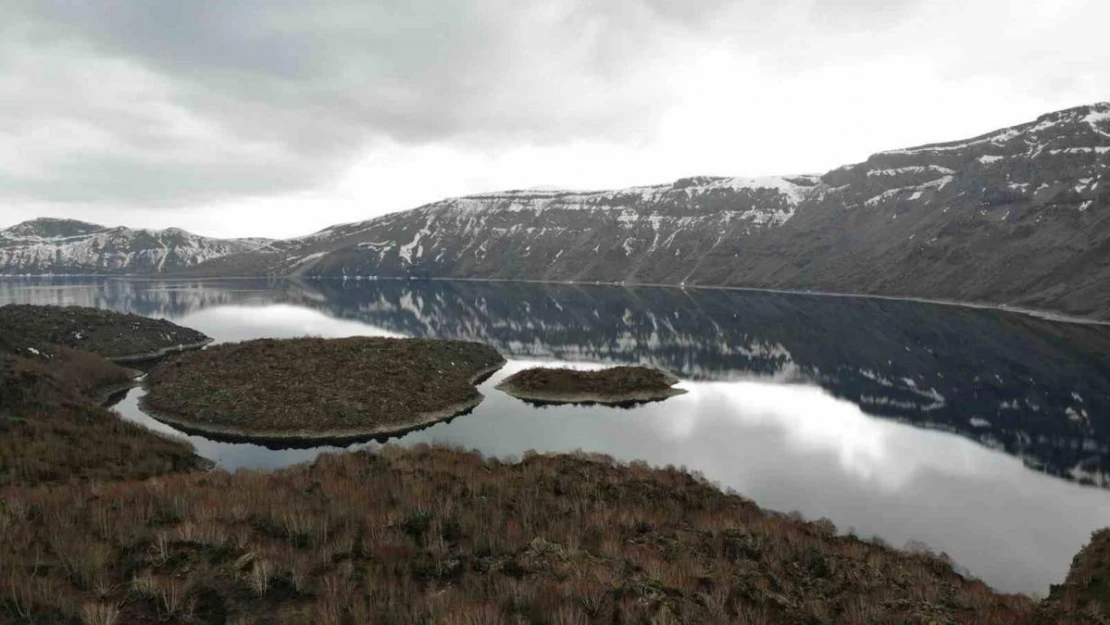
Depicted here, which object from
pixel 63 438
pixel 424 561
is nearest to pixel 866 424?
pixel 424 561

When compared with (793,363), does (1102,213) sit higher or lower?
higher

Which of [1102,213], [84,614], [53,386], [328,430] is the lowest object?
[328,430]

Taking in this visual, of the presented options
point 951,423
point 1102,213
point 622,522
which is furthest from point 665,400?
point 1102,213

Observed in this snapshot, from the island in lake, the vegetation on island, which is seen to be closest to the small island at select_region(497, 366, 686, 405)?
the island in lake

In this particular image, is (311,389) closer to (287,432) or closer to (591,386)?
(287,432)

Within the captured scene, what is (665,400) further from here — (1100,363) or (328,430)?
(1100,363)

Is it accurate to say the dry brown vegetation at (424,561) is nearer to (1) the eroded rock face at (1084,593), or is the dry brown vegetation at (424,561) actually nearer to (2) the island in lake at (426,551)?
(2) the island in lake at (426,551)
